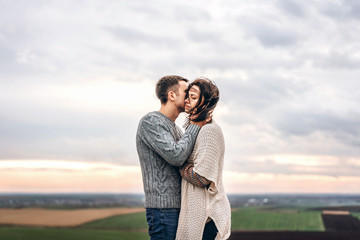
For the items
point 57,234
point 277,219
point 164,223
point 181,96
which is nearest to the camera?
point 164,223

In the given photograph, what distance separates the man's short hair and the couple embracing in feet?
0.03

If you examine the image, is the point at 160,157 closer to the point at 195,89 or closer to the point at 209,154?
the point at 209,154

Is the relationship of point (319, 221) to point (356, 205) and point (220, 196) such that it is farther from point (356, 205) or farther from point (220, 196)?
point (220, 196)

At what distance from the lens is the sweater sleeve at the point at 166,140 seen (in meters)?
3.41

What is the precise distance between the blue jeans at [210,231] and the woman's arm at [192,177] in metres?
0.33

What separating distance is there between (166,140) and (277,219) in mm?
34424

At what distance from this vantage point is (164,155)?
3.45 metres

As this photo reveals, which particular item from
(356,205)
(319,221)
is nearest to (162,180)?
(319,221)

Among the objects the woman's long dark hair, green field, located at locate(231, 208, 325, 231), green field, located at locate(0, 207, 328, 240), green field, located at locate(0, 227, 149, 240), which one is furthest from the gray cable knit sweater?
green field, located at locate(231, 208, 325, 231)

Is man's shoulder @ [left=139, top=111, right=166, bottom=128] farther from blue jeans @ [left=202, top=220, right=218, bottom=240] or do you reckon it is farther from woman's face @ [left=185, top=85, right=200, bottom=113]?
blue jeans @ [left=202, top=220, right=218, bottom=240]

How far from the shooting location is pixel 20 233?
2547 cm

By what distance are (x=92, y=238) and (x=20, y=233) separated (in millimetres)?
4199

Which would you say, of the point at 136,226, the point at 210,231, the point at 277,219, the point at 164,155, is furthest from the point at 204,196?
the point at 277,219

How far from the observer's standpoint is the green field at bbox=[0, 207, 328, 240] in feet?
83.3
